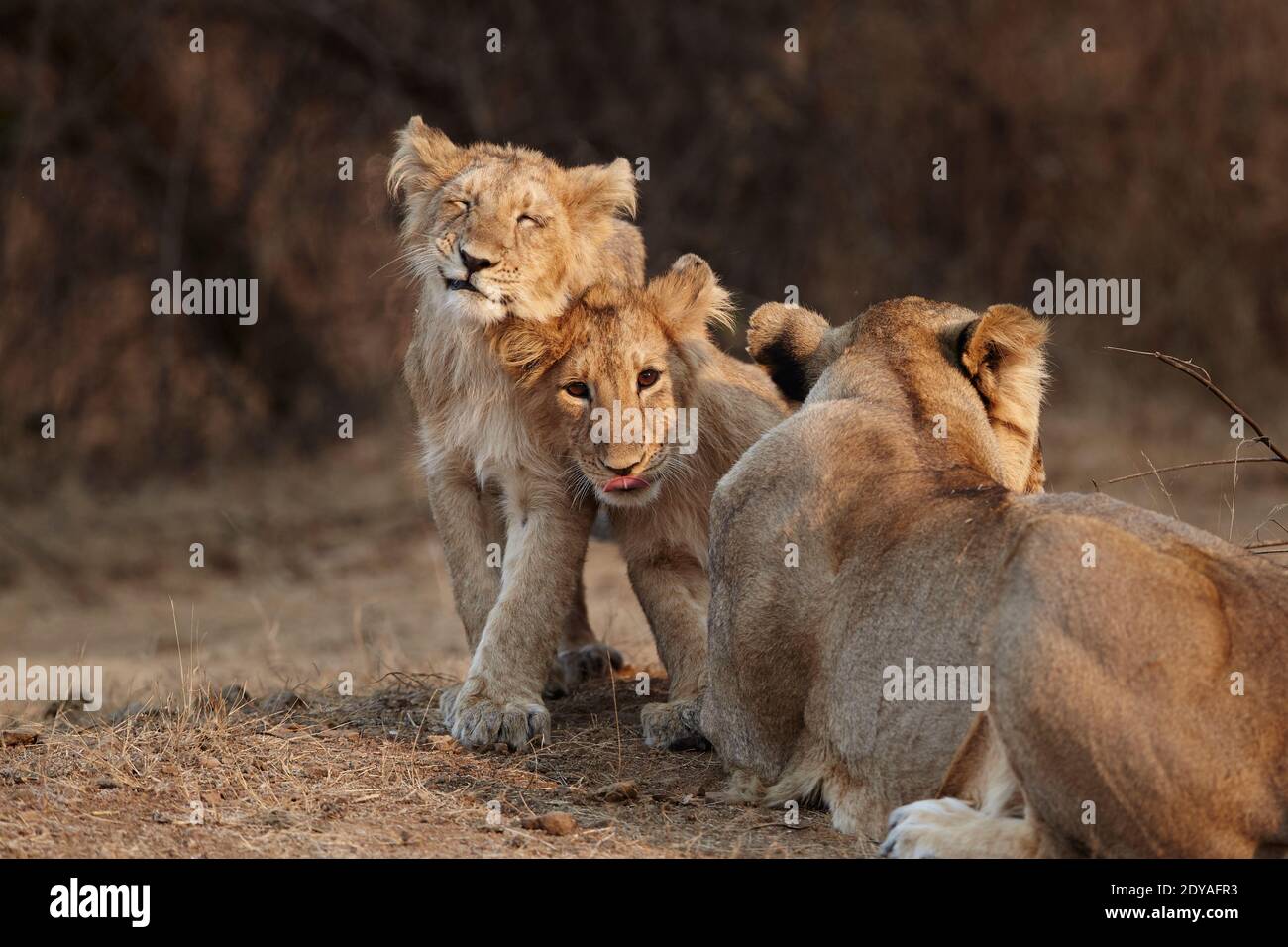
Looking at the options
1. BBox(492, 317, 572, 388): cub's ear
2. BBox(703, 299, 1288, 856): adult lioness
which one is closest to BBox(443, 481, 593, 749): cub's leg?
BBox(492, 317, 572, 388): cub's ear

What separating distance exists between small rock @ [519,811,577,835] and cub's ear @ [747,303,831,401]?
153cm

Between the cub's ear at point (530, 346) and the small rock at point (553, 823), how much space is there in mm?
1607

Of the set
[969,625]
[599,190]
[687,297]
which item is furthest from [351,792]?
[599,190]

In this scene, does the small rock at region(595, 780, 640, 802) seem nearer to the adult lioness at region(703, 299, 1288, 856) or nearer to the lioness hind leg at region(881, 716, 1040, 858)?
the adult lioness at region(703, 299, 1288, 856)

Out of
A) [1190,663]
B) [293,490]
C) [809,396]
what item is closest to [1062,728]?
[1190,663]

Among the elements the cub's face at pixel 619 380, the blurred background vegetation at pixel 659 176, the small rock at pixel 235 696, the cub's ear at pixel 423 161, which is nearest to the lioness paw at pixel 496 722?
the cub's face at pixel 619 380

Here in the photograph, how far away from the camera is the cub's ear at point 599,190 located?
553 centimetres

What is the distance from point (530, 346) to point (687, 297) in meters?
0.57

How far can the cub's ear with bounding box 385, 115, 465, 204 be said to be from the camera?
220 inches

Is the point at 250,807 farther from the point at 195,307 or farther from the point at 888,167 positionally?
the point at 888,167

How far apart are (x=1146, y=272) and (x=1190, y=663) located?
1064cm

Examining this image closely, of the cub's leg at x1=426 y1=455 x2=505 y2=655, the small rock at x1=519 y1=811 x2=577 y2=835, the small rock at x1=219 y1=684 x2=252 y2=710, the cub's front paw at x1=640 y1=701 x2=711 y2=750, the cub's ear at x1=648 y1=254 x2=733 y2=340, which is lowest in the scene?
the small rock at x1=519 y1=811 x2=577 y2=835

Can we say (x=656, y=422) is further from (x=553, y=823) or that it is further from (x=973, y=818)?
(x=973, y=818)

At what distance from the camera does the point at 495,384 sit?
5.32 m
